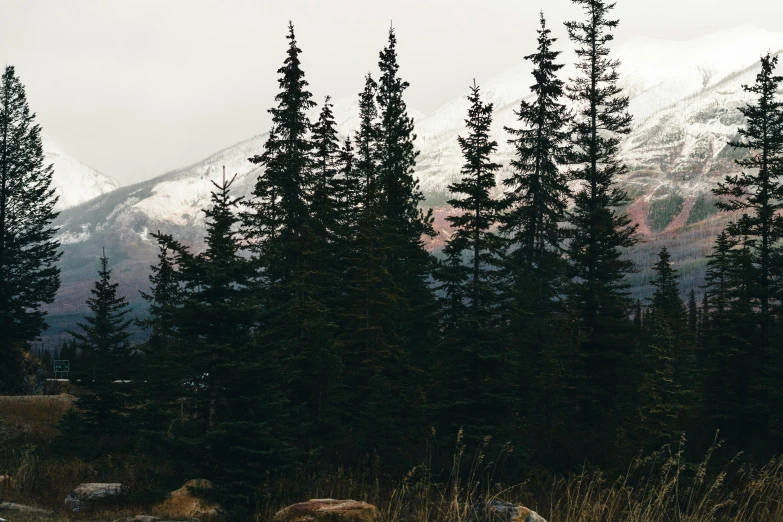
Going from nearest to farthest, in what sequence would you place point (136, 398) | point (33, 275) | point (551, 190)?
point (136, 398), point (551, 190), point (33, 275)

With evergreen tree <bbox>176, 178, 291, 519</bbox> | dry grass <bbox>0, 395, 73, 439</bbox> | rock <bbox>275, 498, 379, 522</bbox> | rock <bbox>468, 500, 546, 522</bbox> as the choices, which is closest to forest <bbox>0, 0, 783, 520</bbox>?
evergreen tree <bbox>176, 178, 291, 519</bbox>

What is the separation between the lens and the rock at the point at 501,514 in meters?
5.81

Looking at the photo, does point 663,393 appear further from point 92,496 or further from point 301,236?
point 92,496

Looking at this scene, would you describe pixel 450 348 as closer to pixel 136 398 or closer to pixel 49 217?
pixel 136 398

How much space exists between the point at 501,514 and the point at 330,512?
2.57 metres

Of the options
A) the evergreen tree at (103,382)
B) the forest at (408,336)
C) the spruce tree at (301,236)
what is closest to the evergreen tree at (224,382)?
the forest at (408,336)

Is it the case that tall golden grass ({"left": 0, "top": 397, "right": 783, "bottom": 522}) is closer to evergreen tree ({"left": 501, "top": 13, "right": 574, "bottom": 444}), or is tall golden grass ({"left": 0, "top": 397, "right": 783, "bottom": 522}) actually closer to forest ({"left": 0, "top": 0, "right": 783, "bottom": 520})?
forest ({"left": 0, "top": 0, "right": 783, "bottom": 520})

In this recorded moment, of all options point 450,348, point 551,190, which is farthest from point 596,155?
point 450,348

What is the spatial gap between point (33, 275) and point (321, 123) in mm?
23040

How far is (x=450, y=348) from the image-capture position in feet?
66.3

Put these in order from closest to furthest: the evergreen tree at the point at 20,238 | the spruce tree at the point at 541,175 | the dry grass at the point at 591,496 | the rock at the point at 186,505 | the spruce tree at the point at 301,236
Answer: the dry grass at the point at 591,496
the rock at the point at 186,505
the spruce tree at the point at 301,236
the spruce tree at the point at 541,175
the evergreen tree at the point at 20,238

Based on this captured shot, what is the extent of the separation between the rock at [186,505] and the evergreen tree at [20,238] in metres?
35.0

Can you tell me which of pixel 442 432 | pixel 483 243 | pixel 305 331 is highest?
pixel 483 243

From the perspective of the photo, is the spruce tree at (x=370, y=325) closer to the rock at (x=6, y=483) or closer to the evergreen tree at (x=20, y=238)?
the rock at (x=6, y=483)
